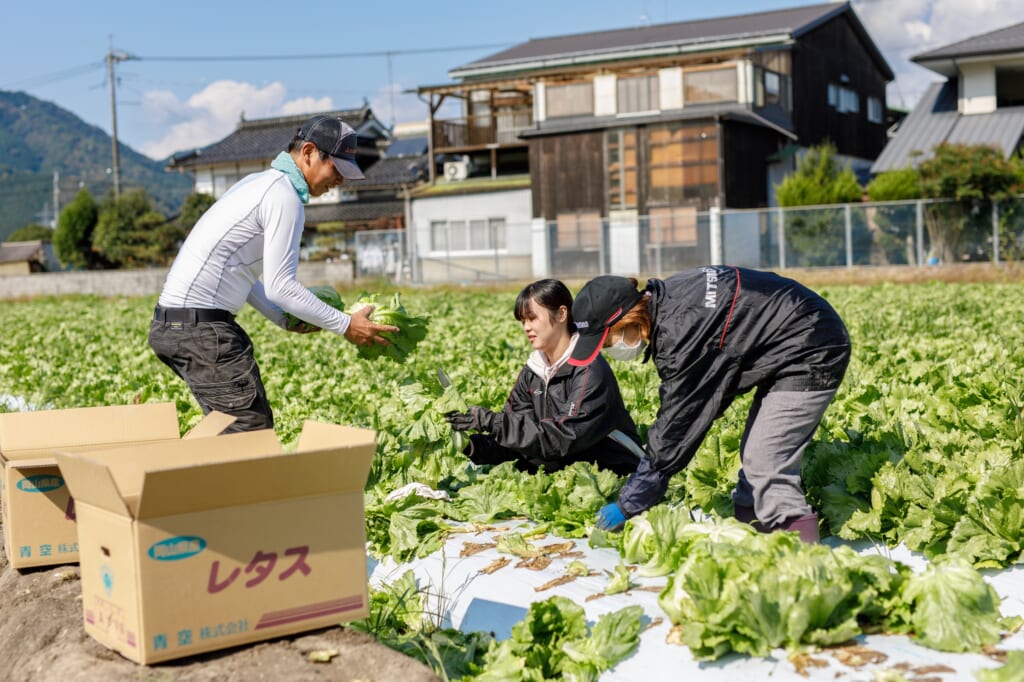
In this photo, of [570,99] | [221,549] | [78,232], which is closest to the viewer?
[221,549]

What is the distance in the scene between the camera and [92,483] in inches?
129

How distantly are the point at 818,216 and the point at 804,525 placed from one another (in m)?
23.9

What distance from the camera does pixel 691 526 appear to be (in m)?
3.88

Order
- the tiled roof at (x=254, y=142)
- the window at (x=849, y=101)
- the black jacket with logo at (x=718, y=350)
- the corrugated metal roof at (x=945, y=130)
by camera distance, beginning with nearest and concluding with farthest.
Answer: the black jacket with logo at (x=718, y=350) < the corrugated metal roof at (x=945, y=130) < the window at (x=849, y=101) < the tiled roof at (x=254, y=142)

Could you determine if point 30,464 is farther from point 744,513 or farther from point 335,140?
point 744,513

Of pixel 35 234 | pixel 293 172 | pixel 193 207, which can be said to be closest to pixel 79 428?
pixel 293 172

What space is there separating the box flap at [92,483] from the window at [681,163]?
28.9 m

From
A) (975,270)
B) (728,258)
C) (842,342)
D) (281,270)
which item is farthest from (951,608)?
(728,258)

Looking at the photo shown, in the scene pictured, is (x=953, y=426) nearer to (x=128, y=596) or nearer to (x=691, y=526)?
(x=691, y=526)

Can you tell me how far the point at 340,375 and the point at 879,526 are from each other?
6.38 metres

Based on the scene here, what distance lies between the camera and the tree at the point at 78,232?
4550 centimetres

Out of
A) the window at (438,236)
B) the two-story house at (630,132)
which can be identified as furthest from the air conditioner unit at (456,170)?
the window at (438,236)

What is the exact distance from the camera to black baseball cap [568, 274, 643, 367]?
4094mm

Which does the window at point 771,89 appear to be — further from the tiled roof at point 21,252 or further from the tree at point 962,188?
the tiled roof at point 21,252
